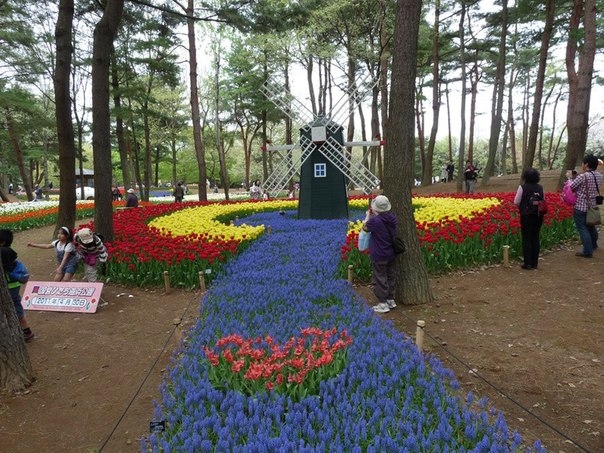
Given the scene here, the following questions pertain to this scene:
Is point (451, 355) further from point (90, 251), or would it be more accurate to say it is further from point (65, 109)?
point (65, 109)

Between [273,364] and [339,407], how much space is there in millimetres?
697

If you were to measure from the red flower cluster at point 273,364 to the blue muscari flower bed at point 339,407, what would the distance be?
0.10 m

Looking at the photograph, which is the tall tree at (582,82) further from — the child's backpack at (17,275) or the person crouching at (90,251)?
the child's backpack at (17,275)

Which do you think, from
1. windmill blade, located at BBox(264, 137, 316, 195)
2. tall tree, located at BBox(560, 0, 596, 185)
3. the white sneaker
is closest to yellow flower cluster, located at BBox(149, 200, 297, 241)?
windmill blade, located at BBox(264, 137, 316, 195)

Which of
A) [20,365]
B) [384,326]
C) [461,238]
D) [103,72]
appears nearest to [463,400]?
[384,326]

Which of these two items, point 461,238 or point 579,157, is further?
point 579,157

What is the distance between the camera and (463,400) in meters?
3.70

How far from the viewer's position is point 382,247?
613cm

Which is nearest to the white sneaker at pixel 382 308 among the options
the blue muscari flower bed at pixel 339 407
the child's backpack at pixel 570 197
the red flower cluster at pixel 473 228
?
the blue muscari flower bed at pixel 339 407

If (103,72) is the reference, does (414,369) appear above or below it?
below

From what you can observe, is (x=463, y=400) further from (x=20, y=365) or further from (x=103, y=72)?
(x=103, y=72)

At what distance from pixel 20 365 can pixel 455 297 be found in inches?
228

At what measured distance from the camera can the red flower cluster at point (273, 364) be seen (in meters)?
3.34

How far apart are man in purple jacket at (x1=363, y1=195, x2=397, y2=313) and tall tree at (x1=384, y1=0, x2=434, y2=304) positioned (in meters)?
0.25
